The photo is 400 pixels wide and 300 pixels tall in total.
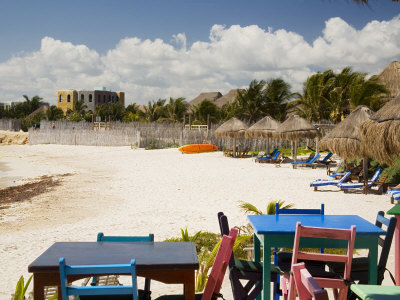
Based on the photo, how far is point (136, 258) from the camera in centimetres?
257

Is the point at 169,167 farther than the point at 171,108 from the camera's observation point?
No

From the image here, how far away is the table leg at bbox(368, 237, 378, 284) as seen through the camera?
3.12m

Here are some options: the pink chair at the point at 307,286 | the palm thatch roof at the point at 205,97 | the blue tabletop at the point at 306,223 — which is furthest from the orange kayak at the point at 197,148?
the palm thatch roof at the point at 205,97

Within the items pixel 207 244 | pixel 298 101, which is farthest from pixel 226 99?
pixel 207 244

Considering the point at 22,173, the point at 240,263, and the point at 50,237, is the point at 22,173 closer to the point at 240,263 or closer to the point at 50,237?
the point at 50,237

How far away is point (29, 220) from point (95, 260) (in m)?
7.48

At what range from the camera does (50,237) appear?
7527mm

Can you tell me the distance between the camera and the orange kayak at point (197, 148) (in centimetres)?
2569

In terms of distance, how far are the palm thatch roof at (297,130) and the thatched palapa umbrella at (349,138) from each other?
229 inches

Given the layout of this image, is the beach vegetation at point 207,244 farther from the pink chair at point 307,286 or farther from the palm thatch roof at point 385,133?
the pink chair at point 307,286

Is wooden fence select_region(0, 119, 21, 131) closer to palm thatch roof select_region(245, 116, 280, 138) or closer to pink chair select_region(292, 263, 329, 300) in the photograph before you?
palm thatch roof select_region(245, 116, 280, 138)

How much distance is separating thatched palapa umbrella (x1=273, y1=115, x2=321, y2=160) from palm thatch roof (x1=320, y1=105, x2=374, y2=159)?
5.88 m

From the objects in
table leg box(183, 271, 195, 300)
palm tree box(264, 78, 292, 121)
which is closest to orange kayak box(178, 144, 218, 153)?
palm tree box(264, 78, 292, 121)

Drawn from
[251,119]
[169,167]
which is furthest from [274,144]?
[169,167]
